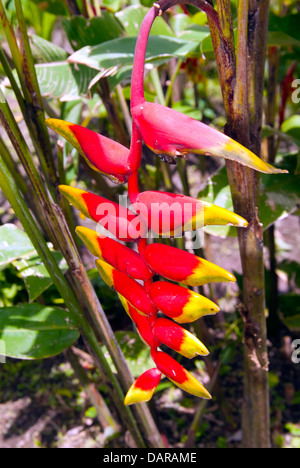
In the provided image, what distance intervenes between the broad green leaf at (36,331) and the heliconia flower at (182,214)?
1.15 feet

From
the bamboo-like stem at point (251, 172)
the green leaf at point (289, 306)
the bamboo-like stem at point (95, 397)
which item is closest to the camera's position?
the bamboo-like stem at point (251, 172)

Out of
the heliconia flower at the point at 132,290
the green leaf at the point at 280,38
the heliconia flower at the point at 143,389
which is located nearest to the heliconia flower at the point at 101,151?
the heliconia flower at the point at 132,290

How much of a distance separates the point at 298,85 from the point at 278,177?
0.34 meters

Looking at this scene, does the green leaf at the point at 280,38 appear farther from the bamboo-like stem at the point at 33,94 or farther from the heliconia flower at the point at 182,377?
the heliconia flower at the point at 182,377

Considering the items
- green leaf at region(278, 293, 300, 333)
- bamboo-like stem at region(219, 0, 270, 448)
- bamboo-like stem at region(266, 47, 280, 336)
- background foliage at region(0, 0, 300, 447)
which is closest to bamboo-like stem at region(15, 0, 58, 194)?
background foliage at region(0, 0, 300, 447)

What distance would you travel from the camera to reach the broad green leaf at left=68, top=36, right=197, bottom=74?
0.60 meters

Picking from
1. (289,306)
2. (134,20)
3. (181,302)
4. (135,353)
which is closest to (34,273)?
(135,353)

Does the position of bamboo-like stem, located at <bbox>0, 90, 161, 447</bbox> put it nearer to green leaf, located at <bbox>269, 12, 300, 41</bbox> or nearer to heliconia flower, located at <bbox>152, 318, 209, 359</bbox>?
heliconia flower, located at <bbox>152, 318, 209, 359</bbox>

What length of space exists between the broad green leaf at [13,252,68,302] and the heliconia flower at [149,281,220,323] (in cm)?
28

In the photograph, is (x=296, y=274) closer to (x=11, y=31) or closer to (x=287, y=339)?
(x=287, y=339)

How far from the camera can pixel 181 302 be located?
36cm

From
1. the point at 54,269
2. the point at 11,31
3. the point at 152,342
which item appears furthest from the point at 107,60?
the point at 152,342

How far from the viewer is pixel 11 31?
0.46 m

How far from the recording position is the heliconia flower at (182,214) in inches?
12.8
